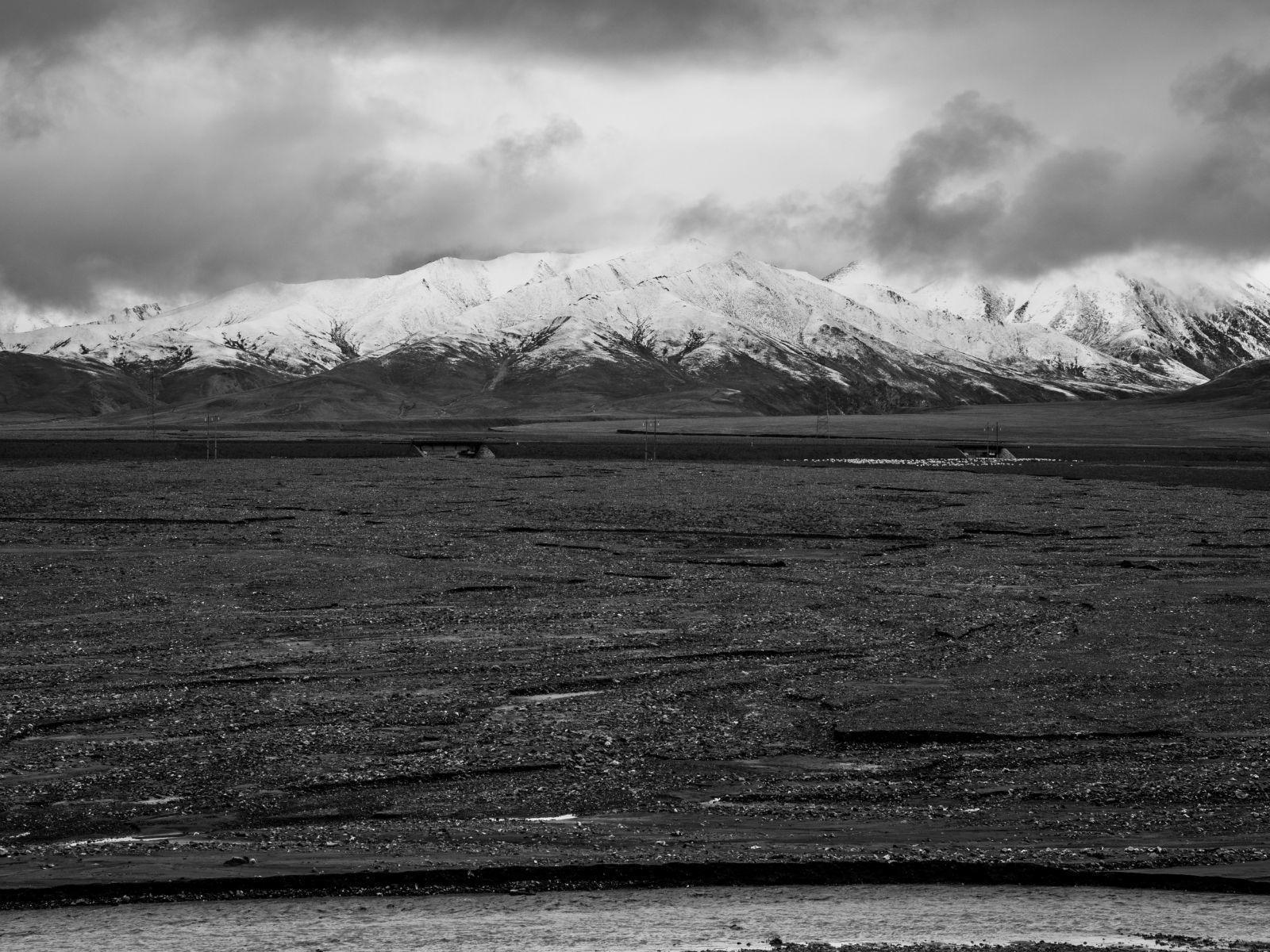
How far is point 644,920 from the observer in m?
9.02

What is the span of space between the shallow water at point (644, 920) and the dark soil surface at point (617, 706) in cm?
35

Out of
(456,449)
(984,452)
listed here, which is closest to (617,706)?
(456,449)

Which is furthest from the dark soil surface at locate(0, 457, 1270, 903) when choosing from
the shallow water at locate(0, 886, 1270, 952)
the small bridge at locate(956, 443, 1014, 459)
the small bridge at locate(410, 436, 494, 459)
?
the small bridge at locate(956, 443, 1014, 459)

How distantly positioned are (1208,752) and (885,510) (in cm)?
2850

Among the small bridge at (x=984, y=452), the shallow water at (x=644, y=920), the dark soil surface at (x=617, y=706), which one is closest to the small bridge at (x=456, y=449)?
the small bridge at (x=984, y=452)

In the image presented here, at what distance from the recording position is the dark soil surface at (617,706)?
34.3 feet

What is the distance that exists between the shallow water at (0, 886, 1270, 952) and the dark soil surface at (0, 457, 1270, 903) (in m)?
0.35

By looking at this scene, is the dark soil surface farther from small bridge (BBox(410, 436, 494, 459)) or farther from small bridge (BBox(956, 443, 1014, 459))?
small bridge (BBox(956, 443, 1014, 459))

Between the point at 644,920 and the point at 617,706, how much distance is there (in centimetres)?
569

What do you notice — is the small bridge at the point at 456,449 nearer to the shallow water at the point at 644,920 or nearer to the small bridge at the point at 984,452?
the small bridge at the point at 984,452

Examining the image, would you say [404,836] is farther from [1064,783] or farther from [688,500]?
[688,500]

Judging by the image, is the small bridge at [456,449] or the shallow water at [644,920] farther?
the small bridge at [456,449]

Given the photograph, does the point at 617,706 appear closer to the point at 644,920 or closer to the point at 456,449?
the point at 644,920

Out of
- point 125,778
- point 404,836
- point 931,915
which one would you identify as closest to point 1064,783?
point 931,915
